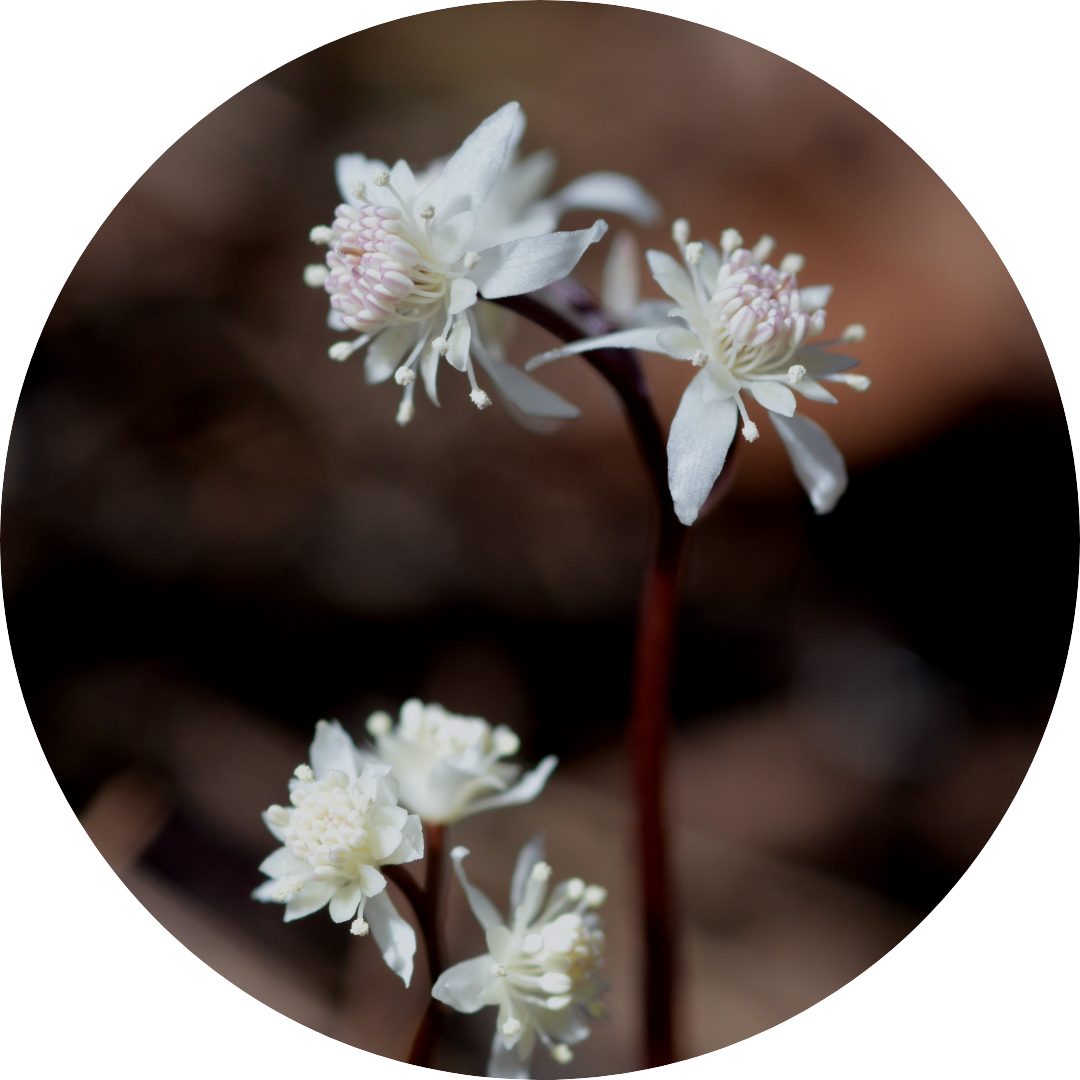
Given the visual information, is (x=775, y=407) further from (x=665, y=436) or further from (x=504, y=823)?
(x=504, y=823)

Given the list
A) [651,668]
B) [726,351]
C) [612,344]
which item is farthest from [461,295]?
[651,668]

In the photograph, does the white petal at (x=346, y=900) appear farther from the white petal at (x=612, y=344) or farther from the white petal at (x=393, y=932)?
the white petal at (x=612, y=344)

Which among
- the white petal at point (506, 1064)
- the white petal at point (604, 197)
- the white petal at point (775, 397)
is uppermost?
the white petal at point (604, 197)

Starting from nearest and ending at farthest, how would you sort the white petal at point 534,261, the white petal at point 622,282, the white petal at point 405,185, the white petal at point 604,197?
1. the white petal at point 534,261
2. the white petal at point 405,185
3. the white petal at point 622,282
4. the white petal at point 604,197

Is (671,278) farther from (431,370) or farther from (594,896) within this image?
(594,896)

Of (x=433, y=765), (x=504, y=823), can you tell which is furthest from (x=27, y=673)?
(x=504, y=823)

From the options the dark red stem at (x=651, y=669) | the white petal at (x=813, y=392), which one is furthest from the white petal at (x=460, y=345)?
the white petal at (x=813, y=392)
